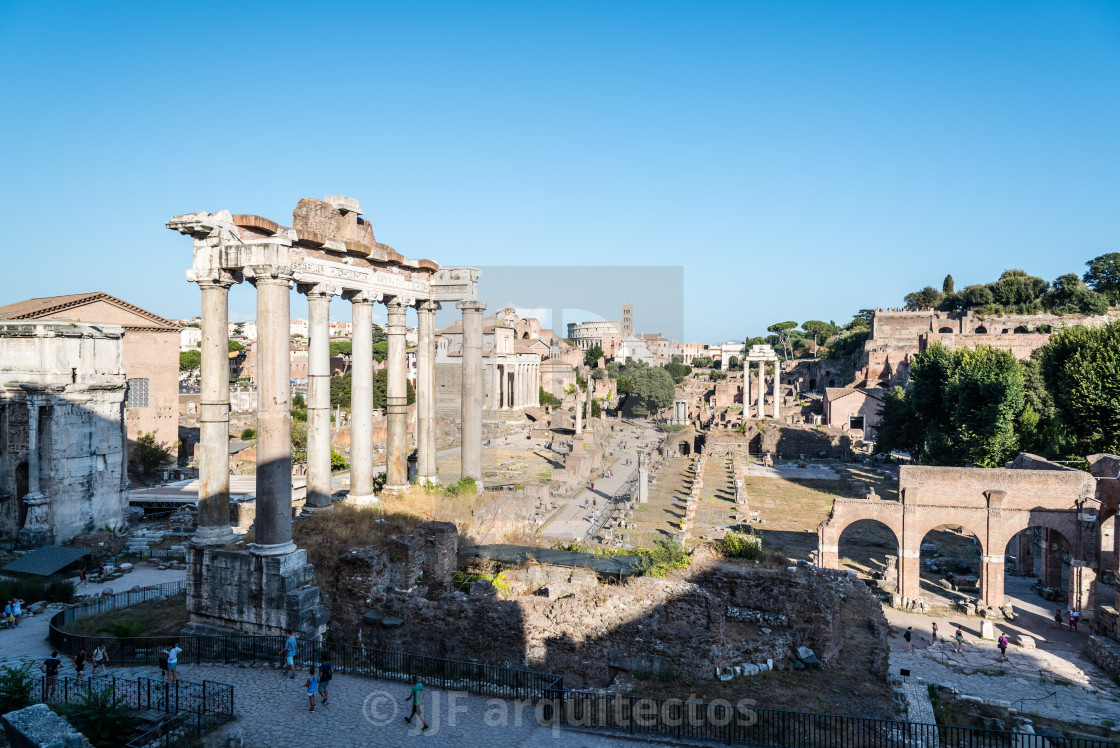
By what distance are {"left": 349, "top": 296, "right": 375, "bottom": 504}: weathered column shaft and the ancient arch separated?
1702cm

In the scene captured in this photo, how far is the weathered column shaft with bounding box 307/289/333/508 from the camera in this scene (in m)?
14.3

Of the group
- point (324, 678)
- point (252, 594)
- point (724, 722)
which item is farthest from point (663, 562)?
point (252, 594)

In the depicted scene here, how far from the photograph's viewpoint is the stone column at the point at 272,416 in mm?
11797

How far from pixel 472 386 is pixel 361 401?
3222 mm

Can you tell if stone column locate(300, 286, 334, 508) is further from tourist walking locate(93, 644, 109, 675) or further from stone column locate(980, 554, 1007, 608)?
stone column locate(980, 554, 1007, 608)

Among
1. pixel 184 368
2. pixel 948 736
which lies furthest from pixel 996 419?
pixel 184 368

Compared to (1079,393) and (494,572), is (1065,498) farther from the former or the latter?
(494,572)

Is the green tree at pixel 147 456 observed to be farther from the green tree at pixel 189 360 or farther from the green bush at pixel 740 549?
the green tree at pixel 189 360

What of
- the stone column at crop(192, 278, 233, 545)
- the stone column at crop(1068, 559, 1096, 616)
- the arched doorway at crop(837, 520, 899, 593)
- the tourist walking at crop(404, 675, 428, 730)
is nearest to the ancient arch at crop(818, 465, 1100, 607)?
the stone column at crop(1068, 559, 1096, 616)

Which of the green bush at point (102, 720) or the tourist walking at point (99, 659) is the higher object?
the green bush at point (102, 720)

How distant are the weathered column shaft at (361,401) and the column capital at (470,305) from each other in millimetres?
2622

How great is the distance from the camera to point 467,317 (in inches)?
697

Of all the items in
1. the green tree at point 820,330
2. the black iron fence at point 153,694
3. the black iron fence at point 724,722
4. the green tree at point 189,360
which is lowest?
the black iron fence at point 724,722

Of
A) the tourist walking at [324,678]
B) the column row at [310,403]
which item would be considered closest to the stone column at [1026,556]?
the column row at [310,403]
